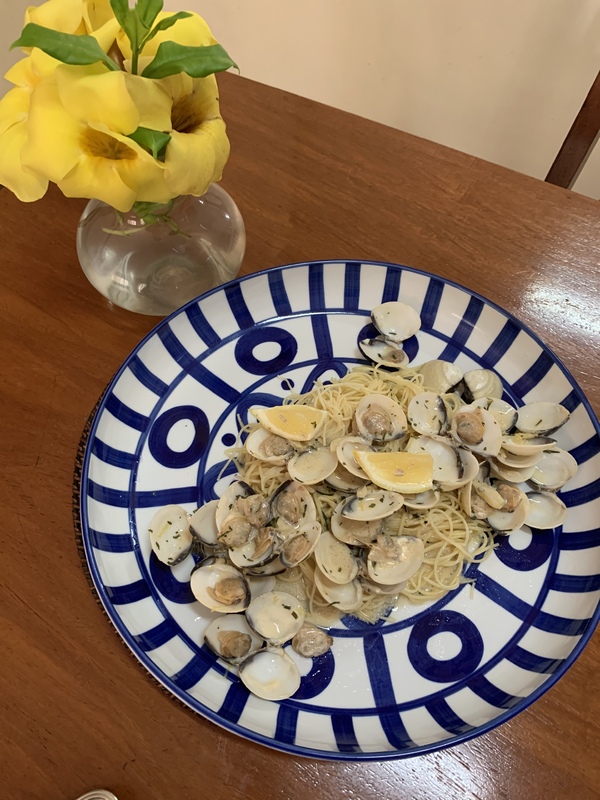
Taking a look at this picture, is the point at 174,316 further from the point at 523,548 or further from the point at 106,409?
the point at 523,548

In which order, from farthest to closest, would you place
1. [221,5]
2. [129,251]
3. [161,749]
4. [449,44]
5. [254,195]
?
[221,5], [449,44], [254,195], [129,251], [161,749]

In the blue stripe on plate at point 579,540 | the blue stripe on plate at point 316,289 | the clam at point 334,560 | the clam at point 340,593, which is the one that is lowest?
the clam at point 340,593

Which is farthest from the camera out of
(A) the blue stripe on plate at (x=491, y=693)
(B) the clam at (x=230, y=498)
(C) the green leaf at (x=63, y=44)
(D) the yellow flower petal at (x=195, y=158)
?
(B) the clam at (x=230, y=498)

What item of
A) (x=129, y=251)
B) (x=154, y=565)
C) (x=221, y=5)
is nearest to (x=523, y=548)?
(x=154, y=565)

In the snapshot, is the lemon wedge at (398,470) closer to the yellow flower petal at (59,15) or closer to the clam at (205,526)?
the clam at (205,526)

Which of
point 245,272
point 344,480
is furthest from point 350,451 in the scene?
point 245,272

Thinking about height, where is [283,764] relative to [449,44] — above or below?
below

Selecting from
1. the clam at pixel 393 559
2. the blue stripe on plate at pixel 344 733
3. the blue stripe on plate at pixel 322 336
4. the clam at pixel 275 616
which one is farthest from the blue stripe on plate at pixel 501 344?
the blue stripe on plate at pixel 344 733
